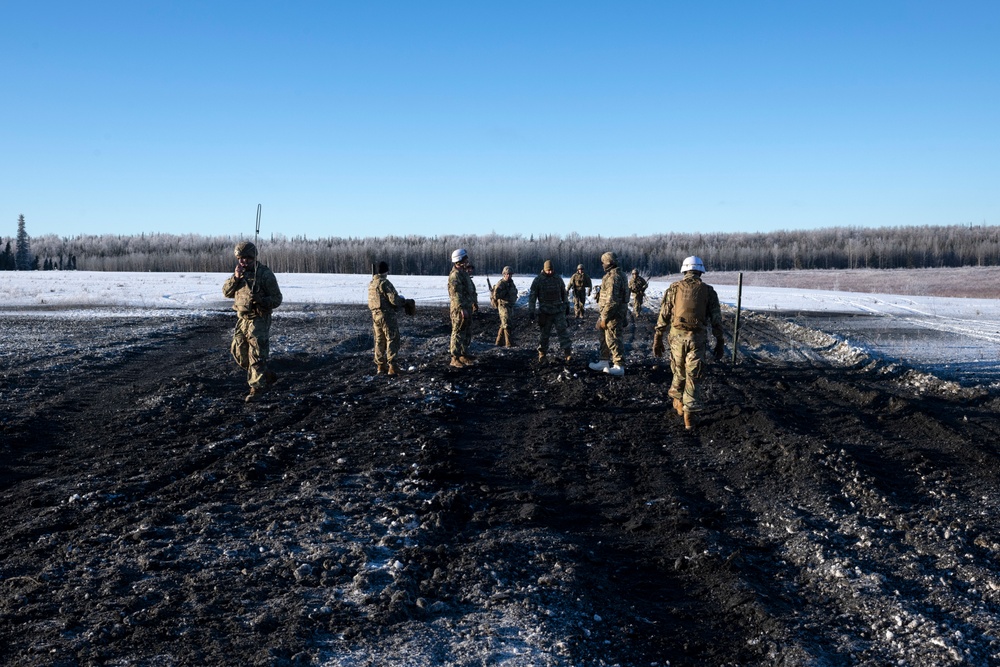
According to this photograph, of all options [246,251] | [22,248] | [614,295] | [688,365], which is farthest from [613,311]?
[22,248]

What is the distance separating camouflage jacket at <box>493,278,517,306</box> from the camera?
55.1 ft

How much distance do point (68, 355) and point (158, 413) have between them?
263 inches

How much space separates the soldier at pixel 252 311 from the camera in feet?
38.1

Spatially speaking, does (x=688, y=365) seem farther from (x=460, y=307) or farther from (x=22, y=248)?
(x=22, y=248)

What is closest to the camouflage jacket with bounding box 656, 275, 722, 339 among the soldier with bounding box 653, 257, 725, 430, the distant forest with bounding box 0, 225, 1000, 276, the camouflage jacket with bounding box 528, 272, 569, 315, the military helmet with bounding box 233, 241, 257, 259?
the soldier with bounding box 653, 257, 725, 430

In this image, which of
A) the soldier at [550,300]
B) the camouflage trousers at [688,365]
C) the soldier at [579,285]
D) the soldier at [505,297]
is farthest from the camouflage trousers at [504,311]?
the camouflage trousers at [688,365]

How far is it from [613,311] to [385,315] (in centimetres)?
369

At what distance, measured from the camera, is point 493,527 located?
636 centimetres

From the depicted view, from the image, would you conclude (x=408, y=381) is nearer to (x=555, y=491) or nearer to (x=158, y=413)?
(x=158, y=413)

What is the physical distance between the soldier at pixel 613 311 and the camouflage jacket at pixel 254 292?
5.06 m

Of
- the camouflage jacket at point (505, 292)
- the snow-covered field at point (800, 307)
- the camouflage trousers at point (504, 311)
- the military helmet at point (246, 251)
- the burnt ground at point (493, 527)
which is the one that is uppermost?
the military helmet at point (246, 251)

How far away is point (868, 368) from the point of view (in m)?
15.4

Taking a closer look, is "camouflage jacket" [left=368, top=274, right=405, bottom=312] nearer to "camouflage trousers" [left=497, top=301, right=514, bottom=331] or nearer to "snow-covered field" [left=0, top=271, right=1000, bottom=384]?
"camouflage trousers" [left=497, top=301, right=514, bottom=331]

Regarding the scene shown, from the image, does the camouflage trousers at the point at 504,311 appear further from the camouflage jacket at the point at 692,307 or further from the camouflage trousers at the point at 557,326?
the camouflage jacket at the point at 692,307
